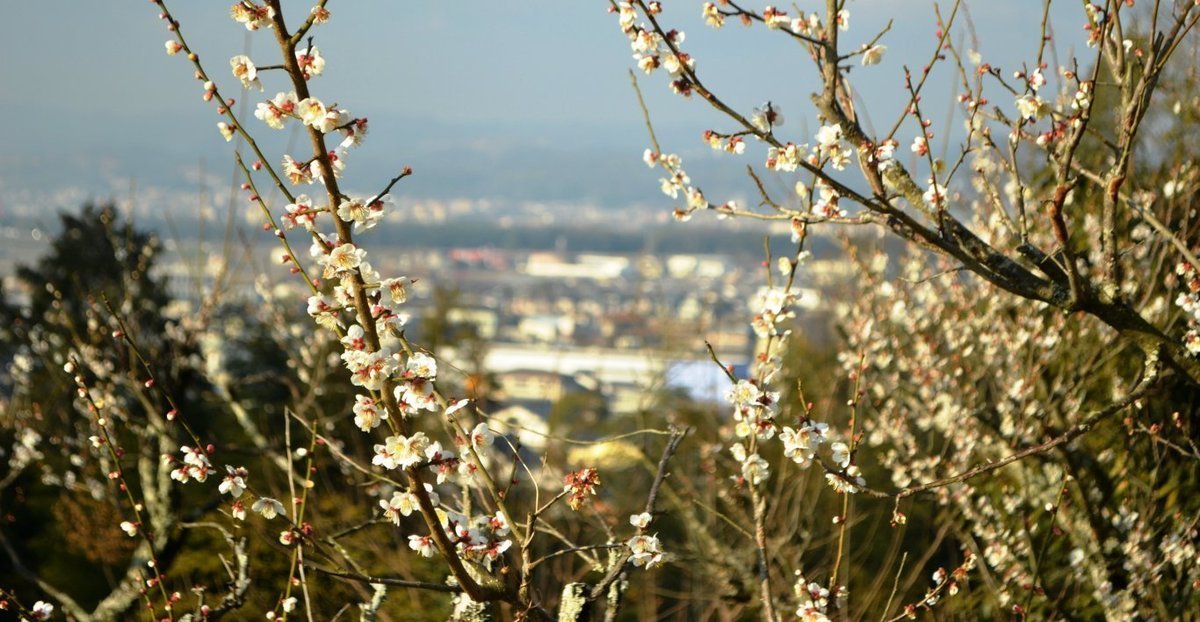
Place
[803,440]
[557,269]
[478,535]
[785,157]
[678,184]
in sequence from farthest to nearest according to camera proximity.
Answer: [557,269]
[678,184]
[785,157]
[803,440]
[478,535]

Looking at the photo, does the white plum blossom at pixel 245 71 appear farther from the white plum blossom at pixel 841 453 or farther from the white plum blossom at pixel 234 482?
the white plum blossom at pixel 841 453

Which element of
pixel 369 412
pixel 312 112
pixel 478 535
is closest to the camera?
pixel 312 112

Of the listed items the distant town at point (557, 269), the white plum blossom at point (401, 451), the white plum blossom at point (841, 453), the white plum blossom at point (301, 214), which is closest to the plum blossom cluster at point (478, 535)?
the white plum blossom at point (401, 451)

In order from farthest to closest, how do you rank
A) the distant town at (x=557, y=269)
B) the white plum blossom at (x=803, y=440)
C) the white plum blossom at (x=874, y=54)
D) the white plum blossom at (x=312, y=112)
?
1. the distant town at (x=557, y=269)
2. the white plum blossom at (x=874, y=54)
3. the white plum blossom at (x=803, y=440)
4. the white plum blossom at (x=312, y=112)

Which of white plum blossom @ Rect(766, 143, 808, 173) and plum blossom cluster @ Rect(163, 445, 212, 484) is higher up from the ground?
white plum blossom @ Rect(766, 143, 808, 173)

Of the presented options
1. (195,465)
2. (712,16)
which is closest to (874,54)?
(712,16)

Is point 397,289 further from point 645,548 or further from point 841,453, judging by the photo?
point 841,453

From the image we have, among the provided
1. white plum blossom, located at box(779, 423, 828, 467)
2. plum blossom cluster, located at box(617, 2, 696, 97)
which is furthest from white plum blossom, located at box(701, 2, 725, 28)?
white plum blossom, located at box(779, 423, 828, 467)

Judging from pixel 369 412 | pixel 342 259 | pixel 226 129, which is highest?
pixel 226 129

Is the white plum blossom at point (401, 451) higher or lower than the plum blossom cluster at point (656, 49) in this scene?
lower

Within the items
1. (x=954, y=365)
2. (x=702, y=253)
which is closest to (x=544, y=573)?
(x=954, y=365)

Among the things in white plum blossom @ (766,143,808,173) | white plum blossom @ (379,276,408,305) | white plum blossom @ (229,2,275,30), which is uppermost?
white plum blossom @ (766,143,808,173)

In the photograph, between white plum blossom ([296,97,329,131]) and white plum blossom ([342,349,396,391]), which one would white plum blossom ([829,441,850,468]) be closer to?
white plum blossom ([342,349,396,391])

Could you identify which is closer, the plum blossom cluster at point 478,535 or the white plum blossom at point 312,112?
the white plum blossom at point 312,112
